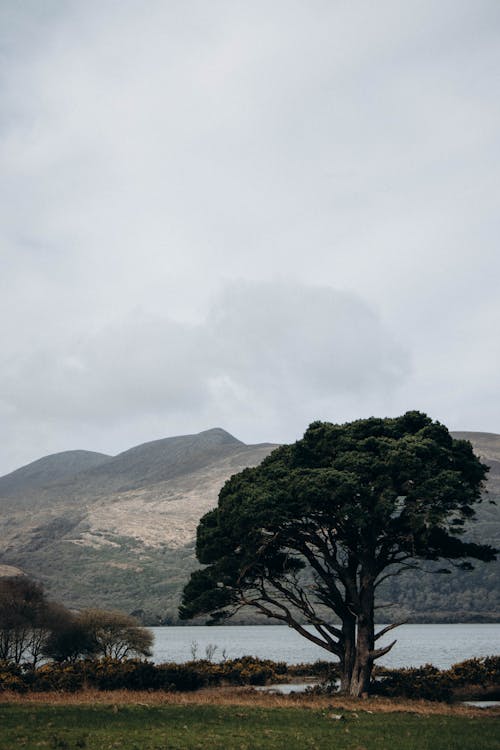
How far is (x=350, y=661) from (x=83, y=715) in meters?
17.4

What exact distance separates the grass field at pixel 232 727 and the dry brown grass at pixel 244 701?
13.7 inches

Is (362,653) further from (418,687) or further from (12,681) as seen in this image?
(12,681)

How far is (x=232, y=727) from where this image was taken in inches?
952

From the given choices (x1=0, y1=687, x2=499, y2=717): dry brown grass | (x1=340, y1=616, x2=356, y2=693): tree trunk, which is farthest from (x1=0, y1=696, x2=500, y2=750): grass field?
(x1=340, y1=616, x2=356, y2=693): tree trunk

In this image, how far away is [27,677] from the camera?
3816 cm

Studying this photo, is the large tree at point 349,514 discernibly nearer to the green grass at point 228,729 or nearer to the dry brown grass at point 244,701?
the dry brown grass at point 244,701

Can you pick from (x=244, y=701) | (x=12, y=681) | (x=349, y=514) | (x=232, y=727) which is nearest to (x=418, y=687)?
(x=244, y=701)

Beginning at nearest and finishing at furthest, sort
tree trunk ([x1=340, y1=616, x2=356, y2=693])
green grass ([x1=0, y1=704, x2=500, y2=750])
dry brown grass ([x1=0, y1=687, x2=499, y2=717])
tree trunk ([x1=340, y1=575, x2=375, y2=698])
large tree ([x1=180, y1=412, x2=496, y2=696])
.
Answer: green grass ([x1=0, y1=704, x2=500, y2=750])
dry brown grass ([x1=0, y1=687, x2=499, y2=717])
large tree ([x1=180, y1=412, x2=496, y2=696])
tree trunk ([x1=340, y1=575, x2=375, y2=698])
tree trunk ([x1=340, y1=616, x2=356, y2=693])

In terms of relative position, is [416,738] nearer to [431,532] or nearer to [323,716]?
[323,716]

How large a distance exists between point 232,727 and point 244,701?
9.04m

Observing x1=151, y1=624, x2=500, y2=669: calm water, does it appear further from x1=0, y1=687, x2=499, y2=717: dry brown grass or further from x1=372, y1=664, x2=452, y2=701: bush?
x1=0, y1=687, x2=499, y2=717: dry brown grass

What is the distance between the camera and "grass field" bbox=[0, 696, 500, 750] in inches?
811

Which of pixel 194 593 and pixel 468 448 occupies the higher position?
pixel 468 448

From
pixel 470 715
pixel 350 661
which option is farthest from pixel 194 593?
pixel 470 715
